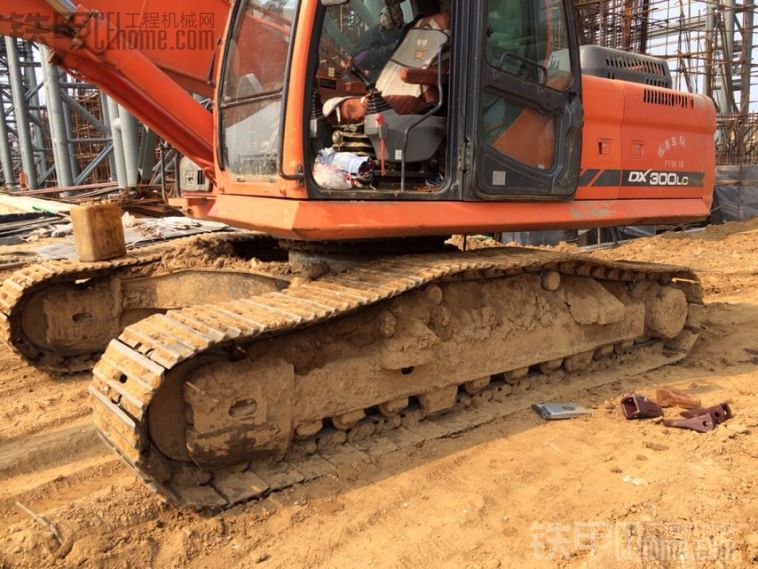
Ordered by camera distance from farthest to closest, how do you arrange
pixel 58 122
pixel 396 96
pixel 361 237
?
pixel 58 122
pixel 396 96
pixel 361 237

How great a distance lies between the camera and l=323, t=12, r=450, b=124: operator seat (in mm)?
3529

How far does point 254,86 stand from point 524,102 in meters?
1.66

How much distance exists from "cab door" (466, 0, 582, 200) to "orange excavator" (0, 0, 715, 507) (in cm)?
1

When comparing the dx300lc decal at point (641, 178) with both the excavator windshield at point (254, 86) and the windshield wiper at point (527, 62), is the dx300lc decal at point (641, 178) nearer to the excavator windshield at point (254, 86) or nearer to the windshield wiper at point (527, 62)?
the windshield wiper at point (527, 62)

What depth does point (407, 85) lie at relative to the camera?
12.1ft

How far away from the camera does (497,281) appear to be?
13.4 ft

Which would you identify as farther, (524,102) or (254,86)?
(524,102)

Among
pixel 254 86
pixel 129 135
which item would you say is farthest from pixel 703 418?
pixel 129 135

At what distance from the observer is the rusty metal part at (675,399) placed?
4.04 m

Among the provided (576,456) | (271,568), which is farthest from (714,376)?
(271,568)

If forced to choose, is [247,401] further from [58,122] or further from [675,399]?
[58,122]

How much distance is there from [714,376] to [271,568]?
374 centimetres

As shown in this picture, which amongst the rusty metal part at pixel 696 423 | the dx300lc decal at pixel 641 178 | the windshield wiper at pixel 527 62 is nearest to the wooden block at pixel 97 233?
the windshield wiper at pixel 527 62

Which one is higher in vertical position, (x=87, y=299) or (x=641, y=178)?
(x=641, y=178)
